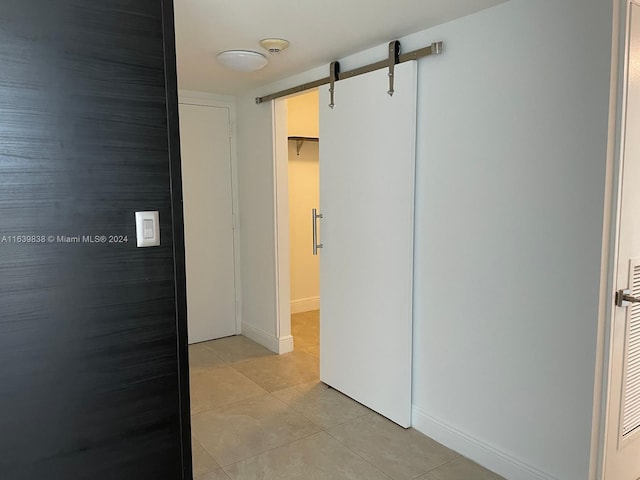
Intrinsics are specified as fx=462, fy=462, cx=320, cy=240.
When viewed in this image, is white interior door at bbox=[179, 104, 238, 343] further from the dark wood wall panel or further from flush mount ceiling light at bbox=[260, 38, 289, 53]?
the dark wood wall panel

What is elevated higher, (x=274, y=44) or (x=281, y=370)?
(x=274, y=44)

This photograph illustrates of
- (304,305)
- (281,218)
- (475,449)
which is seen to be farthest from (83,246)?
(304,305)

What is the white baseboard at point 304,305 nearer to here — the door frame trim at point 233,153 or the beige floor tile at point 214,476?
the door frame trim at point 233,153

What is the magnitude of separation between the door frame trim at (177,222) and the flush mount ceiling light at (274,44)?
0.90 meters

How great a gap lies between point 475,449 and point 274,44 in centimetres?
240

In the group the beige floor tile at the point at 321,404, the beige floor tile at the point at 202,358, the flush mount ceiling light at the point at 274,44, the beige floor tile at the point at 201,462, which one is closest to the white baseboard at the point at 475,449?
the beige floor tile at the point at 321,404

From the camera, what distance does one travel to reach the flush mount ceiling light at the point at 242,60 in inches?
108

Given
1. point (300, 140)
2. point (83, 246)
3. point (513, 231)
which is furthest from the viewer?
point (300, 140)

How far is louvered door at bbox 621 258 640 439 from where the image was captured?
6.30ft

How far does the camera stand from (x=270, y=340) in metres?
3.98

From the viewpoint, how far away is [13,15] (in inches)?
57.0

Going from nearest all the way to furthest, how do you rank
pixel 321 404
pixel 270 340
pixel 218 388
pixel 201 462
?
pixel 201 462 < pixel 321 404 < pixel 218 388 < pixel 270 340

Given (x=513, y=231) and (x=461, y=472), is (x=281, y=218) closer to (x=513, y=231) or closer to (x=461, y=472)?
(x=513, y=231)

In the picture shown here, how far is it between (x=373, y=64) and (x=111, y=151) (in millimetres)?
1627
